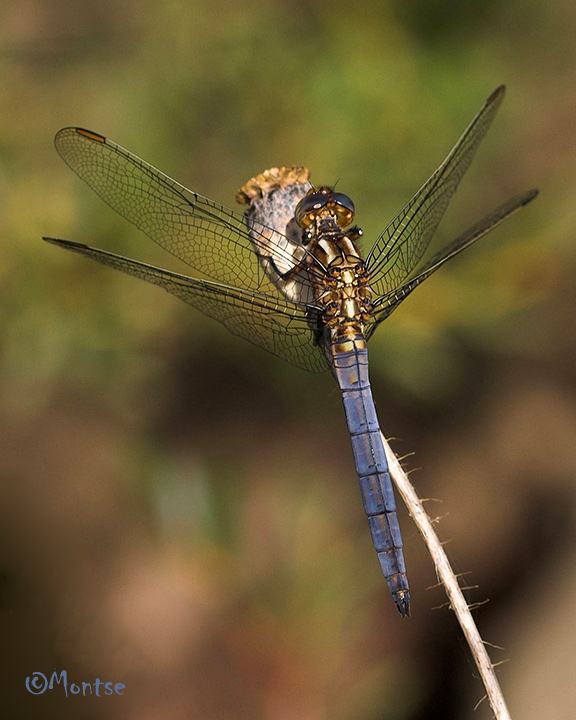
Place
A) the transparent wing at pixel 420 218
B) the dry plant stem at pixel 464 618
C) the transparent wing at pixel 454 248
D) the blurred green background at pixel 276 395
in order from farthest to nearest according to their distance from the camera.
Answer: the blurred green background at pixel 276 395, the transparent wing at pixel 420 218, the transparent wing at pixel 454 248, the dry plant stem at pixel 464 618

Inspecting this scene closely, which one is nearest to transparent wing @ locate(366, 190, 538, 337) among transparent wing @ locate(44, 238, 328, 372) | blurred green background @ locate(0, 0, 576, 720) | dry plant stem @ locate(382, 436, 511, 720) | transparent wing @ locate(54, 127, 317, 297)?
transparent wing @ locate(44, 238, 328, 372)

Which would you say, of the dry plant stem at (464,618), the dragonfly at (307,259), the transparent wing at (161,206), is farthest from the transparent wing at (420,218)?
the dry plant stem at (464,618)

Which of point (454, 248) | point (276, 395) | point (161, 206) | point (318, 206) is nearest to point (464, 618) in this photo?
point (454, 248)

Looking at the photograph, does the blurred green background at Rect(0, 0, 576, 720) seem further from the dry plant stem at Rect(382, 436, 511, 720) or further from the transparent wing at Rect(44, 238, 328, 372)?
the dry plant stem at Rect(382, 436, 511, 720)

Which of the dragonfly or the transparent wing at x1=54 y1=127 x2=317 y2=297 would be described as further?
the transparent wing at x1=54 y1=127 x2=317 y2=297

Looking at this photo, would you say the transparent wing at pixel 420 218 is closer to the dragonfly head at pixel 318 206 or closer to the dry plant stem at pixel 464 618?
the dragonfly head at pixel 318 206

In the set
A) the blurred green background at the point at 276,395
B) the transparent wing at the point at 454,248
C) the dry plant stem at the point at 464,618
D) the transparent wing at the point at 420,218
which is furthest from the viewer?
the blurred green background at the point at 276,395

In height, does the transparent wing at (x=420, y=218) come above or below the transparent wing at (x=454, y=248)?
above
